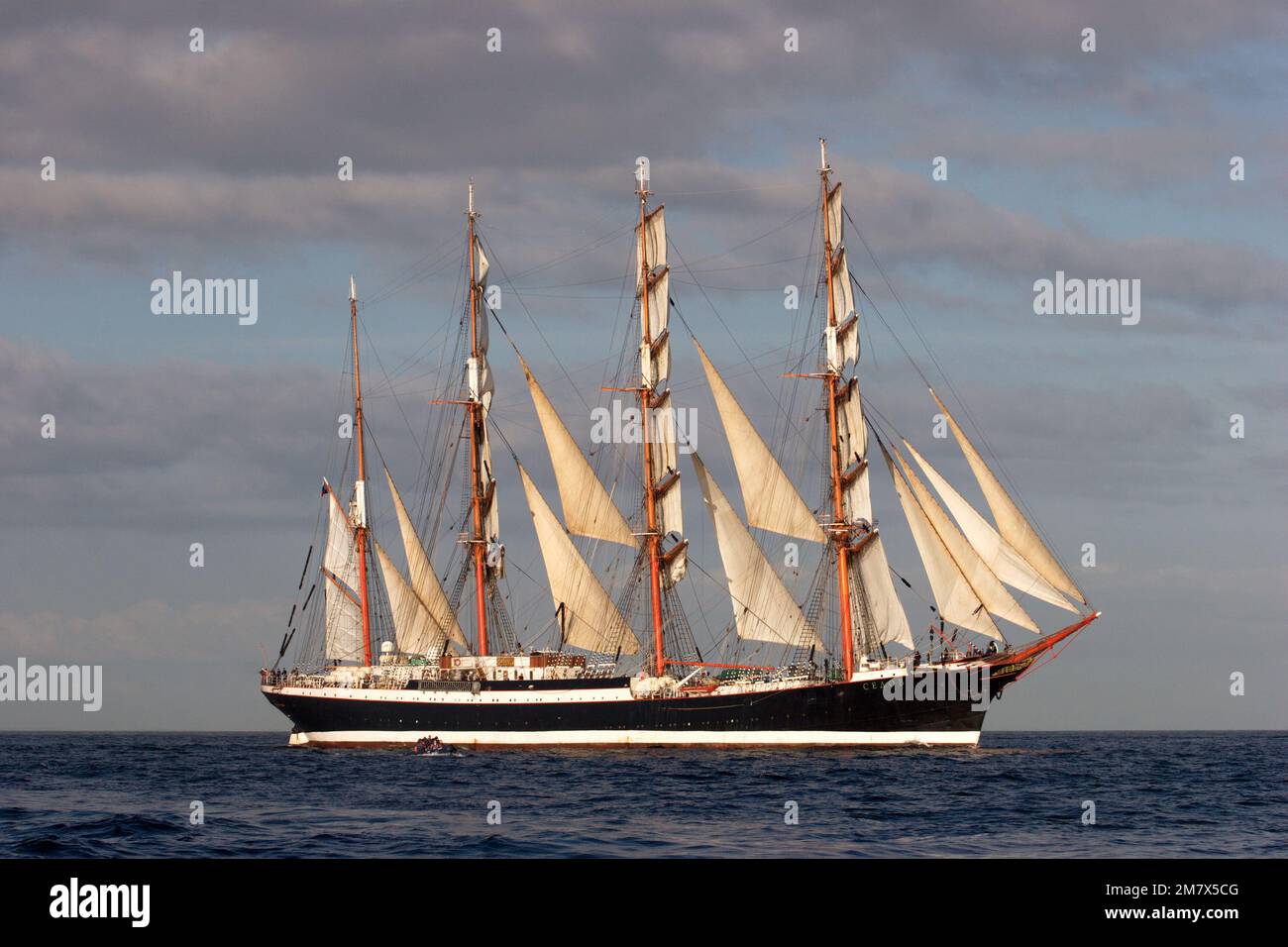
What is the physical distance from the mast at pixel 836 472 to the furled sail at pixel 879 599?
0.94m

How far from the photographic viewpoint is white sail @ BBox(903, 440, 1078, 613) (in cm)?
8312

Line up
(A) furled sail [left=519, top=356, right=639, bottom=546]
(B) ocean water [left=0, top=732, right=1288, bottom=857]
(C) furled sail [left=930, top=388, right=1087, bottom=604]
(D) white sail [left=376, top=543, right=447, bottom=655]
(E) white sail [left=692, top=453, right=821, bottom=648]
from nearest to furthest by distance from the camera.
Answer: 1. (B) ocean water [left=0, top=732, right=1288, bottom=857]
2. (C) furled sail [left=930, top=388, right=1087, bottom=604]
3. (E) white sail [left=692, top=453, right=821, bottom=648]
4. (A) furled sail [left=519, top=356, right=639, bottom=546]
5. (D) white sail [left=376, top=543, right=447, bottom=655]

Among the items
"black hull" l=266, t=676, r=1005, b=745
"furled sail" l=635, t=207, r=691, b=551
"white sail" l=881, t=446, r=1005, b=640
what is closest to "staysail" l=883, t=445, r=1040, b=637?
"white sail" l=881, t=446, r=1005, b=640

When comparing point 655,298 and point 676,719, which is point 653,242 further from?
point 676,719

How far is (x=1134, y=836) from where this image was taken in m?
43.0

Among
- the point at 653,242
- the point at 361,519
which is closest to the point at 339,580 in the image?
the point at 361,519

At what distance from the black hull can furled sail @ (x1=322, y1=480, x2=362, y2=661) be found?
385 cm

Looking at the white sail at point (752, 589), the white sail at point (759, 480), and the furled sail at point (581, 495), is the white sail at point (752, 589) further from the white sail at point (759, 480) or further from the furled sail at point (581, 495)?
the furled sail at point (581, 495)

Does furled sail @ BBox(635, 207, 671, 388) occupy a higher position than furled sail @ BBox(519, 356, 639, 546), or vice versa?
furled sail @ BBox(635, 207, 671, 388)

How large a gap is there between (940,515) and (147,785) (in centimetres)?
4443

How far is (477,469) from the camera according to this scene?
10619cm

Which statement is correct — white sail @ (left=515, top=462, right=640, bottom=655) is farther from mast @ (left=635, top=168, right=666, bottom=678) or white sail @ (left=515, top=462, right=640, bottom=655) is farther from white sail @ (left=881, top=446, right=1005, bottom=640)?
white sail @ (left=881, top=446, right=1005, bottom=640)

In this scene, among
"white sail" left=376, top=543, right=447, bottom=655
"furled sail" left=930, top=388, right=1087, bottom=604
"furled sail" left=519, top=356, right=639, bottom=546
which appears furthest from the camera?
"white sail" left=376, top=543, right=447, bottom=655
